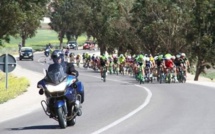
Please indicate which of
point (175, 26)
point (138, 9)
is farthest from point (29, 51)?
point (175, 26)

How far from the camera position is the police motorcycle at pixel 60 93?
12.6 metres

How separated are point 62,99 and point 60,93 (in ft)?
0.81

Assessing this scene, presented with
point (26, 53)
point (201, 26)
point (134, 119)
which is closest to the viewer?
point (134, 119)

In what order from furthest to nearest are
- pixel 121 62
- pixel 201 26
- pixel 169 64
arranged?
pixel 201 26
pixel 121 62
pixel 169 64

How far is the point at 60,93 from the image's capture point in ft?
41.2

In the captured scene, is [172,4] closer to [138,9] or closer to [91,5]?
[138,9]

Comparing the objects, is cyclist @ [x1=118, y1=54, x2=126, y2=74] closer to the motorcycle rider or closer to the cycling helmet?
the motorcycle rider

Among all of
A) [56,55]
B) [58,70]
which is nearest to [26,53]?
[56,55]

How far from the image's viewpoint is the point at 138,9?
212 ft

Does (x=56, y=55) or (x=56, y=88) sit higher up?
(x=56, y=55)

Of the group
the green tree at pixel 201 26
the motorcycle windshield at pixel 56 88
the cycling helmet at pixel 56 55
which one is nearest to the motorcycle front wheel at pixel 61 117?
the motorcycle windshield at pixel 56 88

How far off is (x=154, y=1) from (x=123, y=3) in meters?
16.4

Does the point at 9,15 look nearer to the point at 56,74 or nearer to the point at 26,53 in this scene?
the point at 56,74

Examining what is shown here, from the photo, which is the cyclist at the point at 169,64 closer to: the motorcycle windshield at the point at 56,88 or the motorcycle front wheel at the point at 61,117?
the motorcycle front wheel at the point at 61,117
